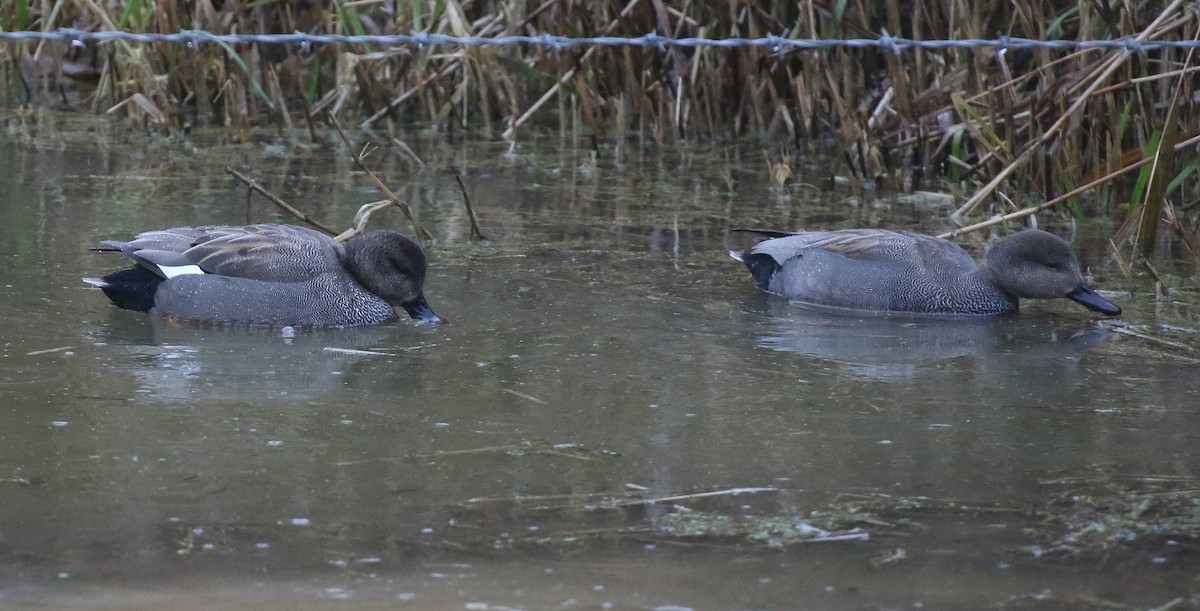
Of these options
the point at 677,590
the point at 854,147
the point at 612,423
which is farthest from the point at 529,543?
the point at 854,147

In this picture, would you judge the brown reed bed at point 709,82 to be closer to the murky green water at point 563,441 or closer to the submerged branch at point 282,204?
the murky green water at point 563,441

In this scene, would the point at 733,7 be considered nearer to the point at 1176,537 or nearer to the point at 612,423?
the point at 612,423

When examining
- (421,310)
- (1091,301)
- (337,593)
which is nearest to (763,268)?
(1091,301)

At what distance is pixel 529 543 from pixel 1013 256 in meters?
3.33

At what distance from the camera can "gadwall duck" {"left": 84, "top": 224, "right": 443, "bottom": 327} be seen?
543 centimetres

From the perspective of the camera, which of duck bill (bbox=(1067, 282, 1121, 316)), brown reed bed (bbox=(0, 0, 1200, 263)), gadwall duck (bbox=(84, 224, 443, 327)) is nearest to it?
gadwall duck (bbox=(84, 224, 443, 327))

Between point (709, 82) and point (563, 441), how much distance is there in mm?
5717

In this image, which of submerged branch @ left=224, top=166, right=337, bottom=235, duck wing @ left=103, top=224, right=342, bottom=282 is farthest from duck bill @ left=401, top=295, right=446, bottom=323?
submerged branch @ left=224, top=166, right=337, bottom=235

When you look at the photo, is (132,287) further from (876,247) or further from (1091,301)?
(1091,301)

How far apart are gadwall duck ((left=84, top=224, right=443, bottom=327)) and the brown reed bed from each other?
2649 millimetres

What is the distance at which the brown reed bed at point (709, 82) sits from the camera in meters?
7.42

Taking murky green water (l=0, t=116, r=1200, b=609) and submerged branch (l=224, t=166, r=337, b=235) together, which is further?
submerged branch (l=224, t=166, r=337, b=235)

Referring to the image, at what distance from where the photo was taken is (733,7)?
29.2 ft

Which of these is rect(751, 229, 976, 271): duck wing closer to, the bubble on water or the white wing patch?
the white wing patch
